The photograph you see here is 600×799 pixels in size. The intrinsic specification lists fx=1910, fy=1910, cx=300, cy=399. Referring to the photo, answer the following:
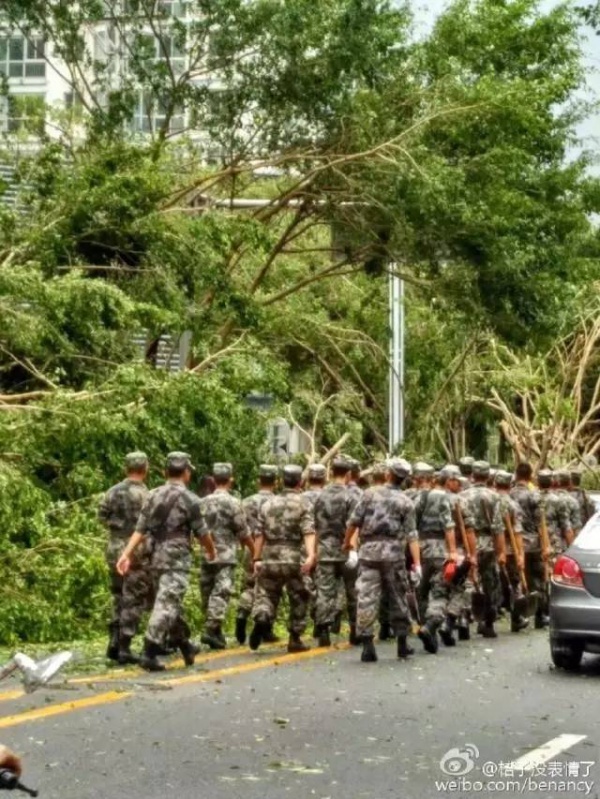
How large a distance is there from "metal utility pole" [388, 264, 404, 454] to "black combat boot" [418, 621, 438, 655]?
56.5ft

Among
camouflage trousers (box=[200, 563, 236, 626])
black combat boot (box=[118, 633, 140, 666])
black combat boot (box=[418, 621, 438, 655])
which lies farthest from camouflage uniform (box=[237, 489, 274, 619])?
black combat boot (box=[118, 633, 140, 666])

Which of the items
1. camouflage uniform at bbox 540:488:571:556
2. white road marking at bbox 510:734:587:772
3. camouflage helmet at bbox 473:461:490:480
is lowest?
white road marking at bbox 510:734:587:772

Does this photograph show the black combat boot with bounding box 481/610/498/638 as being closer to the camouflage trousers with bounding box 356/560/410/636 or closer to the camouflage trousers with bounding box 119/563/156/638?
the camouflage trousers with bounding box 356/560/410/636

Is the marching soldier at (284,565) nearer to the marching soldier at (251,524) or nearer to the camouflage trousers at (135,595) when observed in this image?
the marching soldier at (251,524)

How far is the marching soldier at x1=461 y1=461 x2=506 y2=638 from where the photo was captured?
20500 mm

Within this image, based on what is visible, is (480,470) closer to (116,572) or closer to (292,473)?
(292,473)

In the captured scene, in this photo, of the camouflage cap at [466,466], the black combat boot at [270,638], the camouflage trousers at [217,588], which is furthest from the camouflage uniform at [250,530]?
the camouflage cap at [466,466]

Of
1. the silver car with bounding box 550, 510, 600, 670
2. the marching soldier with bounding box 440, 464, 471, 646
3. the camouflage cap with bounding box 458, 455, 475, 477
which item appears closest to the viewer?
the silver car with bounding box 550, 510, 600, 670

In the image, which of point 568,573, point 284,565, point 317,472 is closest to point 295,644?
point 284,565

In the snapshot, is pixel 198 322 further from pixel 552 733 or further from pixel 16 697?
pixel 552 733

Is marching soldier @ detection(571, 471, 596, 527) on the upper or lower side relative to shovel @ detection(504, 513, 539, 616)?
upper

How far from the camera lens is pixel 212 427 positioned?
24.9m

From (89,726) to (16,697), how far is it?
161cm

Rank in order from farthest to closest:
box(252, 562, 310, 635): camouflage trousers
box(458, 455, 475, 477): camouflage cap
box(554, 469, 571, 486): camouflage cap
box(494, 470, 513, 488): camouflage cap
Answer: box(554, 469, 571, 486): camouflage cap
box(458, 455, 475, 477): camouflage cap
box(494, 470, 513, 488): camouflage cap
box(252, 562, 310, 635): camouflage trousers
